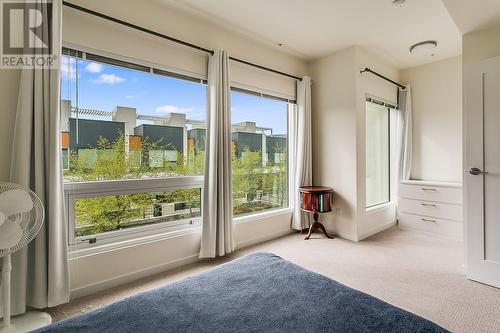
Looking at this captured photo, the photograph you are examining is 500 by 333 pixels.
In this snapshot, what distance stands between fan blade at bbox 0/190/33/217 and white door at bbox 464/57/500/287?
3446 mm

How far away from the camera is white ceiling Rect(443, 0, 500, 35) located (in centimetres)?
199

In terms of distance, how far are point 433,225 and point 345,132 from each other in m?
1.87

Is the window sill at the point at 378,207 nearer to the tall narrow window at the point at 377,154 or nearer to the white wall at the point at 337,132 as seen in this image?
the tall narrow window at the point at 377,154

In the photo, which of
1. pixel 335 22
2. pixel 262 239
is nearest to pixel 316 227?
pixel 262 239

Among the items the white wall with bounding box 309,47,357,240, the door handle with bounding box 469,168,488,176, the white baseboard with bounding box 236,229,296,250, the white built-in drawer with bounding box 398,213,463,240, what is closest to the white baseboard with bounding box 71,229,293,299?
the white baseboard with bounding box 236,229,296,250

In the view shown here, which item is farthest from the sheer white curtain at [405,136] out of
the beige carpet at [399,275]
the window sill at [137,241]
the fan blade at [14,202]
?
the fan blade at [14,202]

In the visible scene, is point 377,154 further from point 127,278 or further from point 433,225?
point 127,278

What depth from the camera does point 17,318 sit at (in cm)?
175

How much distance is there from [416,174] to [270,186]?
2.55 metres

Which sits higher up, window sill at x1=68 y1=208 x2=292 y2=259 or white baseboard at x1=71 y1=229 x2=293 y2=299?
window sill at x1=68 y1=208 x2=292 y2=259

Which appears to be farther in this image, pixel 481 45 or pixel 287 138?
pixel 287 138

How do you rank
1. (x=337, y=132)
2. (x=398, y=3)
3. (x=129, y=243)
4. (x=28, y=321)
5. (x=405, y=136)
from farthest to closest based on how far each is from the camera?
(x=405, y=136) → (x=337, y=132) → (x=398, y=3) → (x=129, y=243) → (x=28, y=321)

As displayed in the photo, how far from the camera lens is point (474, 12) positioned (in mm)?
2084

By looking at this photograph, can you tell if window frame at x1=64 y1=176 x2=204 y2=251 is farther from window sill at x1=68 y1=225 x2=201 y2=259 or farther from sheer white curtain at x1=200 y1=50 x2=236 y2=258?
sheer white curtain at x1=200 y1=50 x2=236 y2=258
